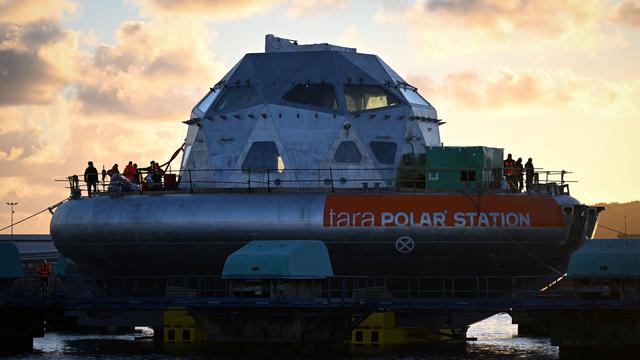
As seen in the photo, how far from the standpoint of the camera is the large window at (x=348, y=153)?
6025 centimetres

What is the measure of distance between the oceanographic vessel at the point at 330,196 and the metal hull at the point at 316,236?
6 cm

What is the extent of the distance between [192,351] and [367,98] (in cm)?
1401

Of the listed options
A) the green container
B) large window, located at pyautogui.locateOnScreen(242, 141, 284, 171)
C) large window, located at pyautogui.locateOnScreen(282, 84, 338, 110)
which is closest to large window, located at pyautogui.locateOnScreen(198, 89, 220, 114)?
large window, located at pyautogui.locateOnScreen(242, 141, 284, 171)

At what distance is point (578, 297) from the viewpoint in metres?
52.5

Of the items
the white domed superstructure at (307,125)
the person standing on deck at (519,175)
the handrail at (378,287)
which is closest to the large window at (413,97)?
the white domed superstructure at (307,125)

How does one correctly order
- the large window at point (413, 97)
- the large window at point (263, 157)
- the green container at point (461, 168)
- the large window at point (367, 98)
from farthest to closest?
the large window at point (413, 97)
the large window at point (367, 98)
the large window at point (263, 157)
the green container at point (461, 168)

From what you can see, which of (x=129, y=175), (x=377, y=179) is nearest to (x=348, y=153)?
(x=377, y=179)

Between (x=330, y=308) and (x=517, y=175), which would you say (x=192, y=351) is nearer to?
(x=330, y=308)

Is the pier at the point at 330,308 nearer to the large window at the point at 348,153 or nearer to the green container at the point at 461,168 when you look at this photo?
the green container at the point at 461,168

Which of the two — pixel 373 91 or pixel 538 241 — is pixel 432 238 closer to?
pixel 538 241

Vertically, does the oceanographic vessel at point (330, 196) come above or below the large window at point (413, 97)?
below

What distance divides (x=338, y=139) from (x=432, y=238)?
6932mm

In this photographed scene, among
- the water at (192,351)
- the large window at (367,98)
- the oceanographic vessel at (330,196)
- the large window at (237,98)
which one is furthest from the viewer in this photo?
the large window at (237,98)

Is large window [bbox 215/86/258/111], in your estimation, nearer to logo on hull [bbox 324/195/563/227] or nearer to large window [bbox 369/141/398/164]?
large window [bbox 369/141/398/164]
